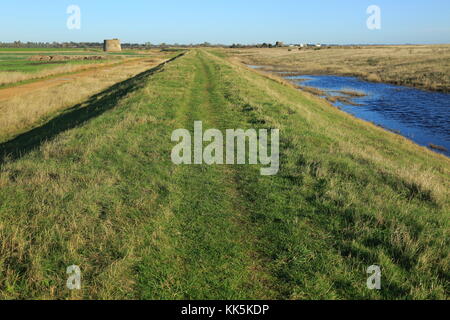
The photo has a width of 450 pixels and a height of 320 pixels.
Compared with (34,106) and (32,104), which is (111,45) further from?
(34,106)

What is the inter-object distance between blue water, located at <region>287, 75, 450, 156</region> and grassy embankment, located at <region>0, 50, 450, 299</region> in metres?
14.3

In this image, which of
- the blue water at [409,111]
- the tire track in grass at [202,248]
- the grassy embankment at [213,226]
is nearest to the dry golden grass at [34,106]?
the grassy embankment at [213,226]

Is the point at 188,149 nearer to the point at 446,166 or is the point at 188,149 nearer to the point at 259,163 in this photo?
the point at 259,163

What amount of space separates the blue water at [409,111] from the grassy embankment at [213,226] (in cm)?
1430

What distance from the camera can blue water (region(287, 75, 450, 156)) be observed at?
22969mm

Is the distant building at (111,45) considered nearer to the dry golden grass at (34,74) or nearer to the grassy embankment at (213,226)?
the dry golden grass at (34,74)

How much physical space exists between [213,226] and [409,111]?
32.4 m

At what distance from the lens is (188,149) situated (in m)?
11.1

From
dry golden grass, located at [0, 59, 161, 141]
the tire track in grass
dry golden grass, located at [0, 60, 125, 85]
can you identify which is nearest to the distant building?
dry golden grass, located at [0, 60, 125, 85]

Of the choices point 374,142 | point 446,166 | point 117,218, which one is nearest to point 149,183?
point 117,218

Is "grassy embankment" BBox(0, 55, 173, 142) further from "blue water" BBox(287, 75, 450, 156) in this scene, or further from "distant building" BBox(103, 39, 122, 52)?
"distant building" BBox(103, 39, 122, 52)

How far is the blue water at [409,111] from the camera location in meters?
23.0

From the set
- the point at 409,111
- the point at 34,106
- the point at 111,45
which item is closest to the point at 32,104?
the point at 34,106
